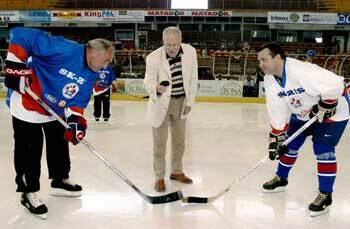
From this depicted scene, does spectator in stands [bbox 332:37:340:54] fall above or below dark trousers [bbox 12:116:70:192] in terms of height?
above

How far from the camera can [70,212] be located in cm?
256

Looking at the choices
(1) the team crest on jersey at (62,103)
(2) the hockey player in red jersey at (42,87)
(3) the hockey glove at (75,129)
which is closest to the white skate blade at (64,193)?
(2) the hockey player in red jersey at (42,87)

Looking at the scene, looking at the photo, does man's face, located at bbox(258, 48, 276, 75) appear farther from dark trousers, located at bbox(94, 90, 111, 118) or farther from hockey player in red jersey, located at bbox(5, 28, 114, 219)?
dark trousers, located at bbox(94, 90, 111, 118)

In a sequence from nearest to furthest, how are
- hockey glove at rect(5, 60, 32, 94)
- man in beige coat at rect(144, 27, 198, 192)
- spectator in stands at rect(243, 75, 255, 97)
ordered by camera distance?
hockey glove at rect(5, 60, 32, 94) → man in beige coat at rect(144, 27, 198, 192) → spectator in stands at rect(243, 75, 255, 97)

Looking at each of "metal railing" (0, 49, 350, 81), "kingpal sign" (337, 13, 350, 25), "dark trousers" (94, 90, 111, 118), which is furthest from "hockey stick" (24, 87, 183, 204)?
"kingpal sign" (337, 13, 350, 25)


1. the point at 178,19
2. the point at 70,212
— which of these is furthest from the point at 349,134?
the point at 178,19

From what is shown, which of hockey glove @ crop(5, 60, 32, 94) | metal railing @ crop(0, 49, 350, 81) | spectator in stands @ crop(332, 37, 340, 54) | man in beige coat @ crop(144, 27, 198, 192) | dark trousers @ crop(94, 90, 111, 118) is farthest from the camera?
spectator in stands @ crop(332, 37, 340, 54)

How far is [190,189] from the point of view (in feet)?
9.87

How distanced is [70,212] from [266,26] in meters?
12.7

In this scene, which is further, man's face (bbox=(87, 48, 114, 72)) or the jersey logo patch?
the jersey logo patch

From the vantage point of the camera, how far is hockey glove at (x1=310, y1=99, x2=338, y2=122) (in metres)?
2.35

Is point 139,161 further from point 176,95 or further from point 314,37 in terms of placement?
point 314,37

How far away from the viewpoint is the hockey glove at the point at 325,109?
2.35 m

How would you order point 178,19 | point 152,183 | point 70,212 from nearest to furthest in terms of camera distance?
point 70,212 → point 152,183 → point 178,19
